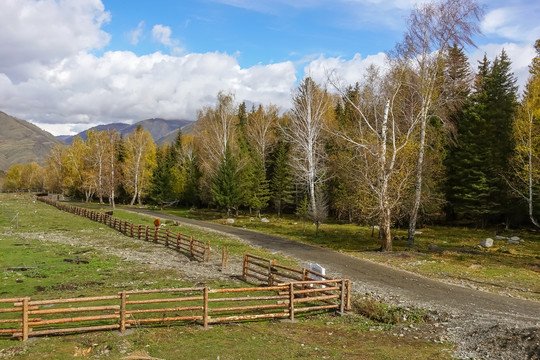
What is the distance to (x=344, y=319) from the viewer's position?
13930 mm

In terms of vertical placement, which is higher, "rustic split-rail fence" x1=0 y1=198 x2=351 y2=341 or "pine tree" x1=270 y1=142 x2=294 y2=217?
"pine tree" x1=270 y1=142 x2=294 y2=217

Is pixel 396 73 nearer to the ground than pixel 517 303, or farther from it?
farther from it

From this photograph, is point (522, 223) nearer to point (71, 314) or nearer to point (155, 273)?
point (155, 273)

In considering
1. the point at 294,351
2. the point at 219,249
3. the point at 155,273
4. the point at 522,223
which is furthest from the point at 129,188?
the point at 294,351

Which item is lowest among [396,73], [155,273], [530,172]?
[155,273]

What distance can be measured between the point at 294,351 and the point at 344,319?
397 cm

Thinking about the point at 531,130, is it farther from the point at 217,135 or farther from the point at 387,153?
the point at 217,135

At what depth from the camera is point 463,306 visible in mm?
15312

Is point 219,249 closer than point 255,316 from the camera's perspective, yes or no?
No

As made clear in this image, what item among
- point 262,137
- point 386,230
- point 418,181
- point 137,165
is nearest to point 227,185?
point 262,137

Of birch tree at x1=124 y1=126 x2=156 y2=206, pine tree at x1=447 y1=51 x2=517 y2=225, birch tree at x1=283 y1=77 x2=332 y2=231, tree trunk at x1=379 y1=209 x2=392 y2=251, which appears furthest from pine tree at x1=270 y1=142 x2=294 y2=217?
birch tree at x1=124 y1=126 x2=156 y2=206

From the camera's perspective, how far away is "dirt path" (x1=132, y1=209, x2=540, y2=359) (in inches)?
424

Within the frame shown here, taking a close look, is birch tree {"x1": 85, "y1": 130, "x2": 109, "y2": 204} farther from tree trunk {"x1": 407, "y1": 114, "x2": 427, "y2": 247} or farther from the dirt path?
tree trunk {"x1": 407, "y1": 114, "x2": 427, "y2": 247}

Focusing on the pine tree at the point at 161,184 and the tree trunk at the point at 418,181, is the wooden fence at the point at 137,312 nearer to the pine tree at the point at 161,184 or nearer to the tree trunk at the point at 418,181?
the tree trunk at the point at 418,181
